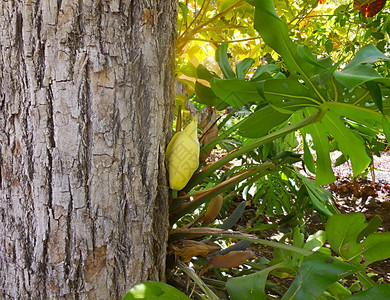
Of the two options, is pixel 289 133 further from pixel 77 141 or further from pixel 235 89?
pixel 77 141

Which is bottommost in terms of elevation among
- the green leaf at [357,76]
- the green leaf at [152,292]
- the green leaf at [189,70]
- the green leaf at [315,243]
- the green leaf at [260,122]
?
the green leaf at [315,243]

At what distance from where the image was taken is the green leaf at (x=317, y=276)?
563 mm

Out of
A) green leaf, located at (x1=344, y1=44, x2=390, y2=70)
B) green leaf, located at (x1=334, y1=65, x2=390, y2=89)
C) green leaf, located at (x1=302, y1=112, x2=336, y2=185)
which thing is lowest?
green leaf, located at (x1=302, y1=112, x2=336, y2=185)

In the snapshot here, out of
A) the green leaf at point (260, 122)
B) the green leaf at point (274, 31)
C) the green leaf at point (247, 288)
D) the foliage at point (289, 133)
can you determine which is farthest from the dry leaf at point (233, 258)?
the green leaf at point (274, 31)

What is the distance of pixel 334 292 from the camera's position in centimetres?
88

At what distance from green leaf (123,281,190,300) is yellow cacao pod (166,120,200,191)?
22cm

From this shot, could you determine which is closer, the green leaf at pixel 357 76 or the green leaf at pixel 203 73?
the green leaf at pixel 357 76

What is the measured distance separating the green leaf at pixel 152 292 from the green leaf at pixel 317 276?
0.18 meters

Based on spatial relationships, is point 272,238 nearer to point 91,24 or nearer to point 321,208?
point 321,208

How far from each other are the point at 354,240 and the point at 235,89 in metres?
0.42

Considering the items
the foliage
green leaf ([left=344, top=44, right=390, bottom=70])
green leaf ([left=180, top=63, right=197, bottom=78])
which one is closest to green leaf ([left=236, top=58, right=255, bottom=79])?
the foliage

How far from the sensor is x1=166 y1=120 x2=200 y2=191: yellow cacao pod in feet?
2.50

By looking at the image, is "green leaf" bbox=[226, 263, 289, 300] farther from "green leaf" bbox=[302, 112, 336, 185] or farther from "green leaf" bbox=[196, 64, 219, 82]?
"green leaf" bbox=[196, 64, 219, 82]

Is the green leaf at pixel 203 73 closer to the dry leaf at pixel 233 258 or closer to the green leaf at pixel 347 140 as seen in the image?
the green leaf at pixel 347 140
